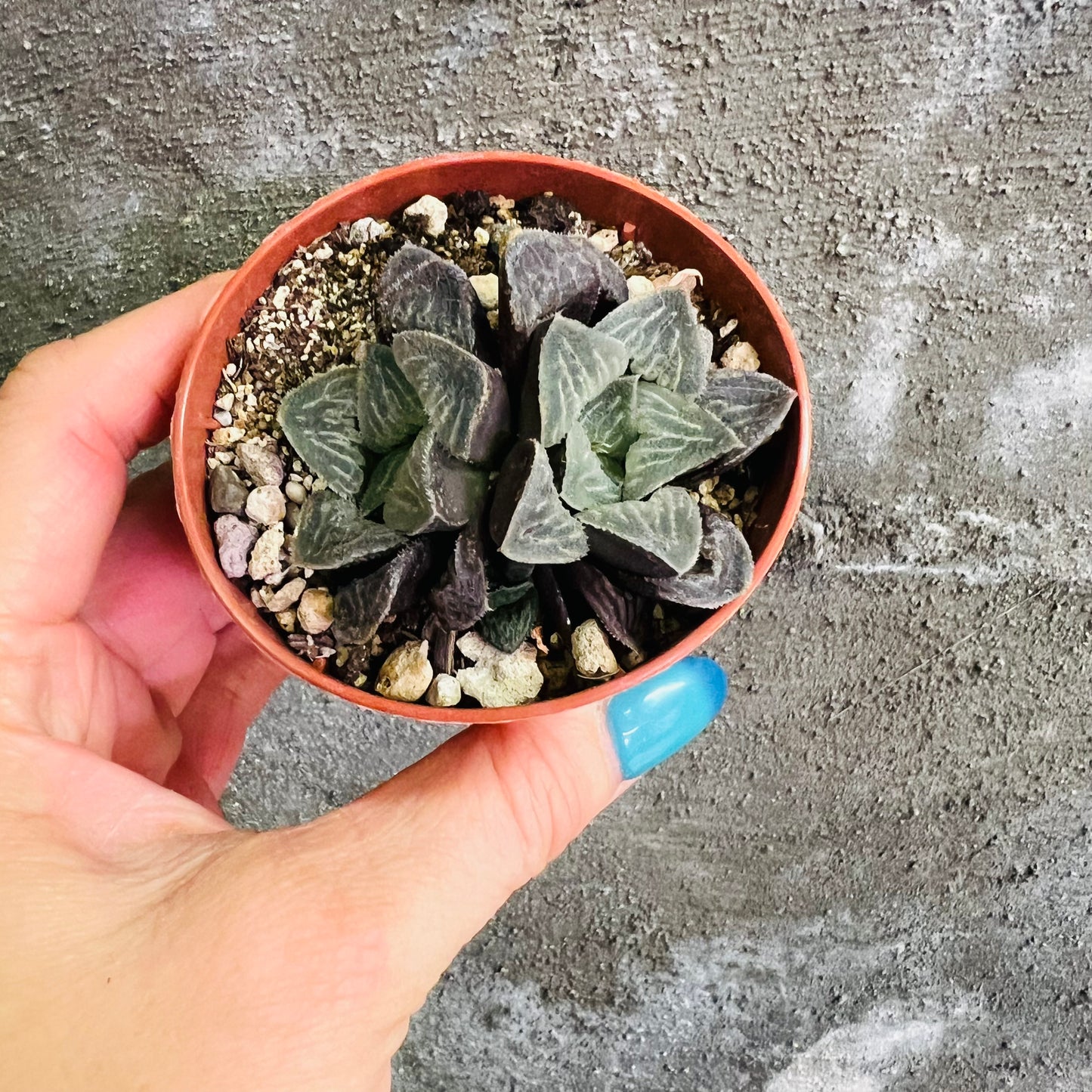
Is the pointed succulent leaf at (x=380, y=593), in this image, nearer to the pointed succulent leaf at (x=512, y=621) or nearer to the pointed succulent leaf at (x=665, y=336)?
the pointed succulent leaf at (x=512, y=621)

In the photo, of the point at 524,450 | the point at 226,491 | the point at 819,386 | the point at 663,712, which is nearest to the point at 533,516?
the point at 524,450

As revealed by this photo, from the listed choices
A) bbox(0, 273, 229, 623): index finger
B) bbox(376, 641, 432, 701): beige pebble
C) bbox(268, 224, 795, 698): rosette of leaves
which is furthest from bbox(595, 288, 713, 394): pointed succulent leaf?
bbox(0, 273, 229, 623): index finger

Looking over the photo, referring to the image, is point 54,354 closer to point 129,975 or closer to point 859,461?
point 129,975

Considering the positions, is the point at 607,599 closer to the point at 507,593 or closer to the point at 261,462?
the point at 507,593

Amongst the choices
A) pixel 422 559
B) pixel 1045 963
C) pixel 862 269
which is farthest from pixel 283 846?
pixel 1045 963

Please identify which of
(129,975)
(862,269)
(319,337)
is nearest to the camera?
(129,975)
